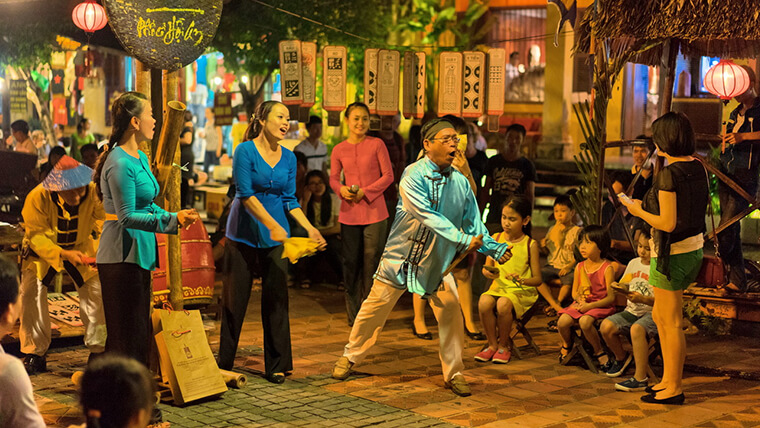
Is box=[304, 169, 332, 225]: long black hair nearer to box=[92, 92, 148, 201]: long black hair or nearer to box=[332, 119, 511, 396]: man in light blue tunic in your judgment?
box=[332, 119, 511, 396]: man in light blue tunic

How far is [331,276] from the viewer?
12.2 m

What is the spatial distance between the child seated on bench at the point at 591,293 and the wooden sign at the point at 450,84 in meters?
2.75

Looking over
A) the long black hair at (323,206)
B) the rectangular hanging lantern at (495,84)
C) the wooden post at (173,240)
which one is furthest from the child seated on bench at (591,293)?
the long black hair at (323,206)

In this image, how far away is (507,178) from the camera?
34.1ft

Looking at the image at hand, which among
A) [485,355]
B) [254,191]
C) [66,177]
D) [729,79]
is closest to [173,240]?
[254,191]

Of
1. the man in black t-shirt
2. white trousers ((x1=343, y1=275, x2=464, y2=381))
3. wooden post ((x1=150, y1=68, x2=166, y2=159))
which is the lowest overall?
white trousers ((x1=343, y1=275, x2=464, y2=381))

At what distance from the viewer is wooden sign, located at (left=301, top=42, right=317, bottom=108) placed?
10602 mm

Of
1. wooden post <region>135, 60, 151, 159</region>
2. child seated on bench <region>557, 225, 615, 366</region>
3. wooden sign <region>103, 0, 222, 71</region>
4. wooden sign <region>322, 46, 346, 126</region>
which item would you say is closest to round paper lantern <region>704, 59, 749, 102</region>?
child seated on bench <region>557, 225, 615, 366</region>

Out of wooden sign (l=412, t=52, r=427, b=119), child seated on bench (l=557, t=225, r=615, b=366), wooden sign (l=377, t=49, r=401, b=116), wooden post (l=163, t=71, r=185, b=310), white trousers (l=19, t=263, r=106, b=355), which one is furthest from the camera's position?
wooden sign (l=412, t=52, r=427, b=119)

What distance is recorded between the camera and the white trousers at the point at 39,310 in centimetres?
730

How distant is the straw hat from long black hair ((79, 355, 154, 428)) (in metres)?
4.53

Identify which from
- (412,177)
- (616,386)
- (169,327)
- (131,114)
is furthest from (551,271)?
(131,114)

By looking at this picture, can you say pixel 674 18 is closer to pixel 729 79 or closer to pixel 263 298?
pixel 729 79

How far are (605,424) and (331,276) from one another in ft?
20.2
